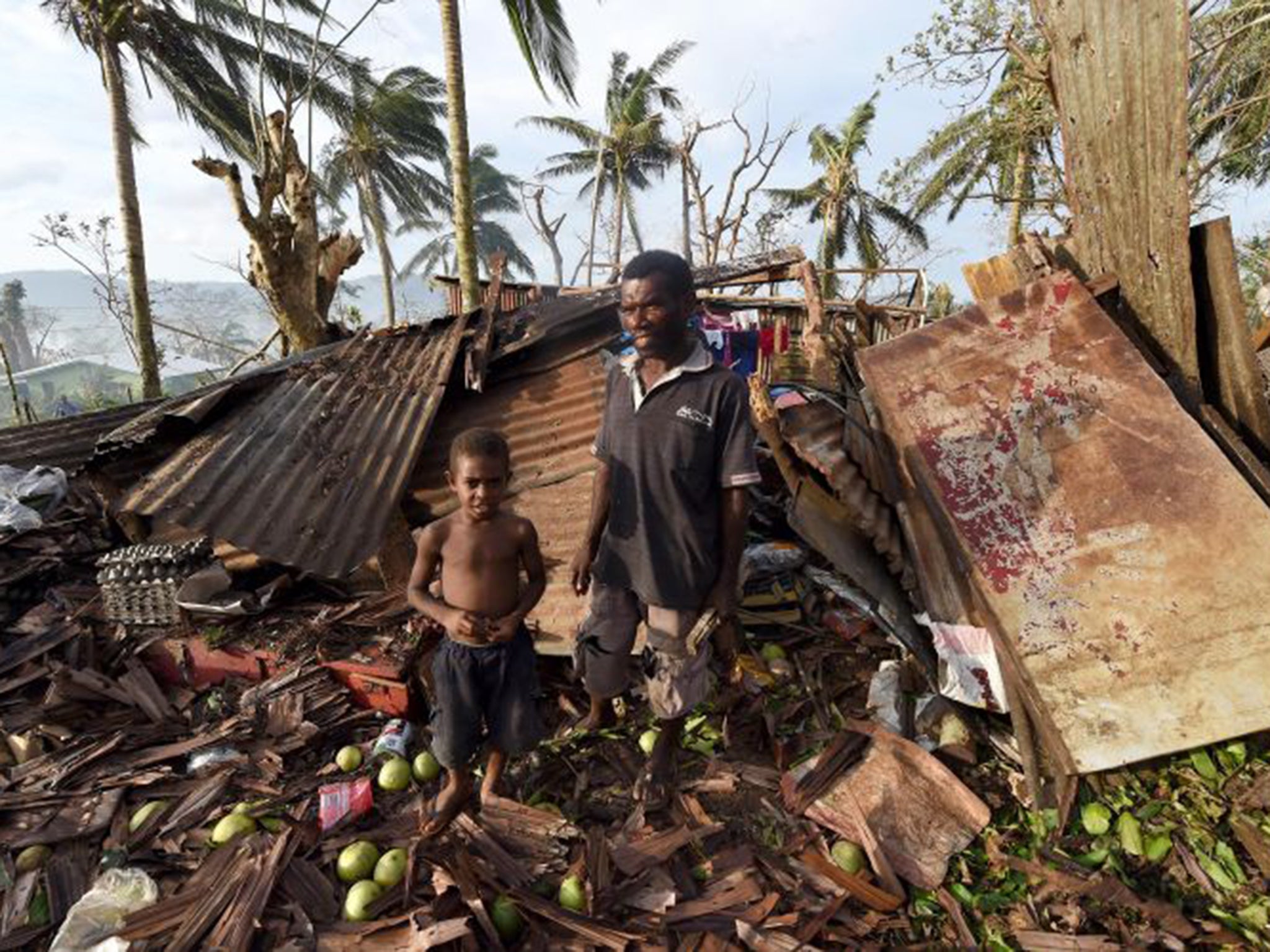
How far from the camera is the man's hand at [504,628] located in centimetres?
238

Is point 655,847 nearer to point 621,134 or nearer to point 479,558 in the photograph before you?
point 479,558

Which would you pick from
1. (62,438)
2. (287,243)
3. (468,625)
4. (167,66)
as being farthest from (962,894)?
(167,66)

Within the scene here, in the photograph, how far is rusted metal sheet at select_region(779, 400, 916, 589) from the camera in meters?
3.31

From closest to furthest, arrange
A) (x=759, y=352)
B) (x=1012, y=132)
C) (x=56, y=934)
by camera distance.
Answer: (x=56, y=934) → (x=759, y=352) → (x=1012, y=132)

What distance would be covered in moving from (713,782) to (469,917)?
1.20 m

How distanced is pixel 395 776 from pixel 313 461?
7.79 ft

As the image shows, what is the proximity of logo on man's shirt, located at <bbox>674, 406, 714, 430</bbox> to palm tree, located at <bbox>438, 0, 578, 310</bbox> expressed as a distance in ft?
26.8

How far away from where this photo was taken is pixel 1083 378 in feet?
10.3

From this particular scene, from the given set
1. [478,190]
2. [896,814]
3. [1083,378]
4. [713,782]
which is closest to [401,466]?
[713,782]

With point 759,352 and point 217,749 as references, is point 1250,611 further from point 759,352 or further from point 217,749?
point 759,352

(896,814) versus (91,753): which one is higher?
(91,753)

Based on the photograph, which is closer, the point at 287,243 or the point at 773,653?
the point at 773,653

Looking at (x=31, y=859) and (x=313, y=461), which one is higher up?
(x=313, y=461)

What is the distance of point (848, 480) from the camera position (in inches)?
133
